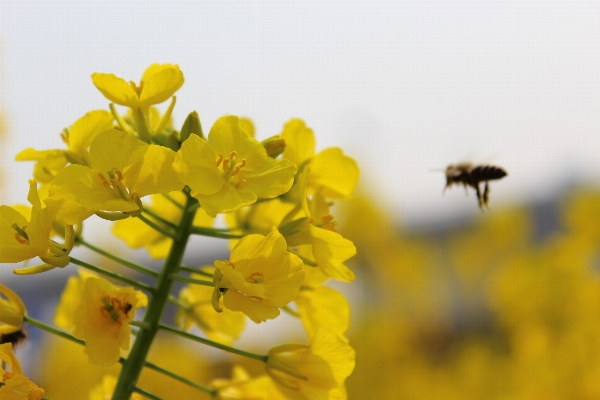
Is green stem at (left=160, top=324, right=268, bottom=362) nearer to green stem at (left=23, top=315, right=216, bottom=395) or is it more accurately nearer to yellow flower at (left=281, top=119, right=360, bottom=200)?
green stem at (left=23, top=315, right=216, bottom=395)

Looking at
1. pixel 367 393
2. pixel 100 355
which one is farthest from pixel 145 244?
pixel 367 393

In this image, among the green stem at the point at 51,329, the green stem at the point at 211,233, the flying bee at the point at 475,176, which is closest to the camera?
the green stem at the point at 51,329

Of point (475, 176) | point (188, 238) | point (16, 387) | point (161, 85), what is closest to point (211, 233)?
point (188, 238)

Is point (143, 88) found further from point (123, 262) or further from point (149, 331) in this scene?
point (149, 331)

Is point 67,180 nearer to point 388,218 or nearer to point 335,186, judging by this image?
point 335,186

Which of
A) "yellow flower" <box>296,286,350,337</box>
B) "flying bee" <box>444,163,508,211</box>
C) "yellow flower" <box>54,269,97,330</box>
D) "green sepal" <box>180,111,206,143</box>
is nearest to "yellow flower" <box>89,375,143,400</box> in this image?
"yellow flower" <box>54,269,97,330</box>

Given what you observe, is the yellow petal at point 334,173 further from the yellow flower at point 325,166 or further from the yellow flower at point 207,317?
the yellow flower at point 207,317

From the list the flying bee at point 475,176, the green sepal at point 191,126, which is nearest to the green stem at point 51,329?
the green sepal at point 191,126
